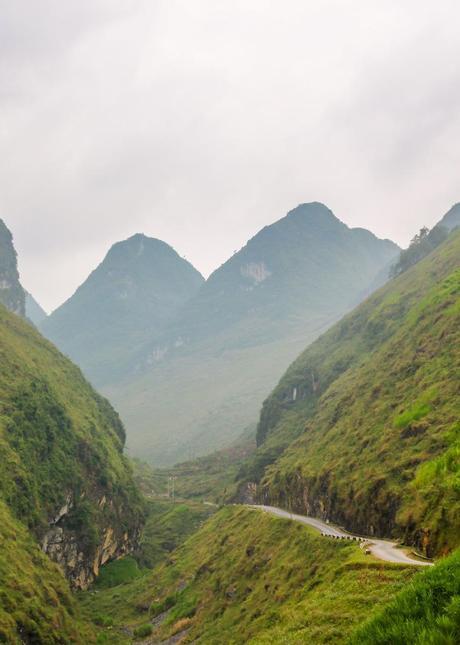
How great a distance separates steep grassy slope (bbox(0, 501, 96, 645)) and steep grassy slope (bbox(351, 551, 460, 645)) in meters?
46.0

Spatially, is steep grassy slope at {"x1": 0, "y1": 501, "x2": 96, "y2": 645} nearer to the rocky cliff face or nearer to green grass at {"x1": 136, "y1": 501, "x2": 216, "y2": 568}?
the rocky cliff face

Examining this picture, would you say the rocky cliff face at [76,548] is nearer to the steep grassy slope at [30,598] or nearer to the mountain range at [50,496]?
the mountain range at [50,496]

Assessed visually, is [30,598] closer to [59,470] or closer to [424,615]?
[59,470]

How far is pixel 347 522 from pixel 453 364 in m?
25.3

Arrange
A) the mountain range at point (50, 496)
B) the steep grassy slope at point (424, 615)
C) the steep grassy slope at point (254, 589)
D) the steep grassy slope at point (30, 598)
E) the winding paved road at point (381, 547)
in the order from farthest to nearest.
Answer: the mountain range at point (50, 496)
the steep grassy slope at point (30, 598)
the winding paved road at point (381, 547)
the steep grassy slope at point (254, 589)
the steep grassy slope at point (424, 615)

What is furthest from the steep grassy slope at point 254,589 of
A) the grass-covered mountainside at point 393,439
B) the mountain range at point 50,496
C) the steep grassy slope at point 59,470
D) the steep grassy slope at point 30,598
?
the steep grassy slope at point 59,470

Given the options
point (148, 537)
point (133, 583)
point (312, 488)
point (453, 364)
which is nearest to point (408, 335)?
point (453, 364)

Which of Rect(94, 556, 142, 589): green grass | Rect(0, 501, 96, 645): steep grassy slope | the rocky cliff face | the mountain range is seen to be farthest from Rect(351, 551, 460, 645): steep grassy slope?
Rect(94, 556, 142, 589): green grass

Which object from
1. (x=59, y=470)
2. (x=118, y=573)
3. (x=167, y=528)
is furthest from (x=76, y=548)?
(x=167, y=528)

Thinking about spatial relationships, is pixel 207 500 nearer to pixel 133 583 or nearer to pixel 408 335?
pixel 133 583

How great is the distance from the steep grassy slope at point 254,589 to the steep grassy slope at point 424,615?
15.5ft

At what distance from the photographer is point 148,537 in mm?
133625

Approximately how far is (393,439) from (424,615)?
50.4 m

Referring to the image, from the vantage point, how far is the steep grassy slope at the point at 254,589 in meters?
29.8
